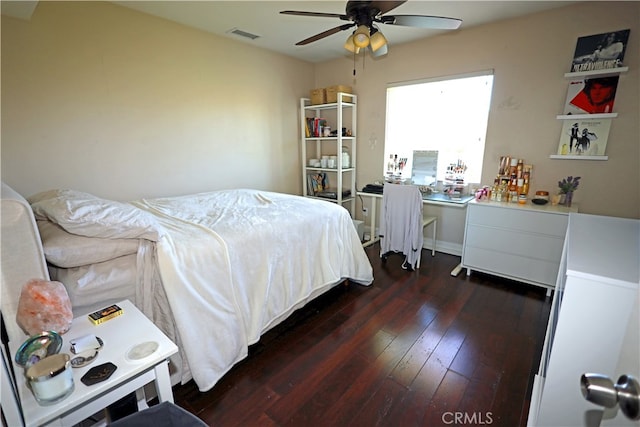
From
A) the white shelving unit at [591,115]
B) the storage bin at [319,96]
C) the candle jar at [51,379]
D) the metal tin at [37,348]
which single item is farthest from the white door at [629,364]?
the storage bin at [319,96]

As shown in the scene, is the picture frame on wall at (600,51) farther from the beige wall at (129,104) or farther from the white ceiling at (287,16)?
the beige wall at (129,104)

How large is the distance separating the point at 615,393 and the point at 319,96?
3798mm

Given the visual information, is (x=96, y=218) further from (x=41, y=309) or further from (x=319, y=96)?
(x=319, y=96)

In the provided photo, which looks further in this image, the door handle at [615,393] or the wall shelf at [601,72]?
the wall shelf at [601,72]

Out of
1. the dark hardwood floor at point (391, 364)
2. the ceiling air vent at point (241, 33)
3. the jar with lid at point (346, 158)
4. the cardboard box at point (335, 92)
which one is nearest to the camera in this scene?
the dark hardwood floor at point (391, 364)

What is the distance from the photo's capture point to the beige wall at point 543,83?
2.30 m

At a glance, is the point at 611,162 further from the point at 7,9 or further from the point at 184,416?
the point at 7,9

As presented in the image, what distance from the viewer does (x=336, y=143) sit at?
4.17m

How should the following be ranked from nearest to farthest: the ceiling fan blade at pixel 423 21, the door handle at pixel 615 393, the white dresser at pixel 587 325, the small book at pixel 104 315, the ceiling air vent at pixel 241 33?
1. the door handle at pixel 615 393
2. the white dresser at pixel 587 325
3. the small book at pixel 104 315
4. the ceiling fan blade at pixel 423 21
5. the ceiling air vent at pixel 241 33

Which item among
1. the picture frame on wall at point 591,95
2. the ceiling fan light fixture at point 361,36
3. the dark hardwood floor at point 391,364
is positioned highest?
the ceiling fan light fixture at point 361,36

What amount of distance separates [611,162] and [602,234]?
1.58 metres

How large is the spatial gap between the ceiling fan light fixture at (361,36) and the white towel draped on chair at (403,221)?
1.36 m

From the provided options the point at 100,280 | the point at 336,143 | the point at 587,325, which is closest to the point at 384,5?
the point at 587,325

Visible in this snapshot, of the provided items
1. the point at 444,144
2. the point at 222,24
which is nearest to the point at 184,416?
the point at 222,24
